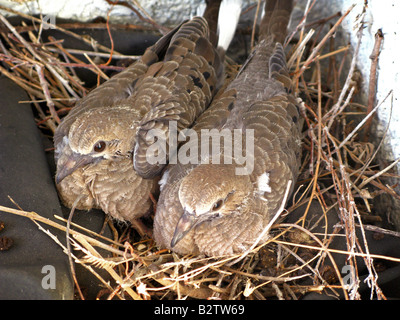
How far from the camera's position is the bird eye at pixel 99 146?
91.9 inches

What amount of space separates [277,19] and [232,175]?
51.8 inches

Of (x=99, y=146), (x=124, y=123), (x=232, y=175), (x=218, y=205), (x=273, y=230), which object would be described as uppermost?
(x=124, y=123)

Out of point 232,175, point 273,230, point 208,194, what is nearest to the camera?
point 208,194

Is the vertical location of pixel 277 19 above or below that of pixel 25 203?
above

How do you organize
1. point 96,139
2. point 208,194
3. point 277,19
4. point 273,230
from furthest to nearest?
point 277,19, point 273,230, point 96,139, point 208,194

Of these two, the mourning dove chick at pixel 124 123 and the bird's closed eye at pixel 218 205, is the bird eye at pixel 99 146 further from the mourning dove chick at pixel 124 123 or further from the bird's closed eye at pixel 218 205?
the bird's closed eye at pixel 218 205

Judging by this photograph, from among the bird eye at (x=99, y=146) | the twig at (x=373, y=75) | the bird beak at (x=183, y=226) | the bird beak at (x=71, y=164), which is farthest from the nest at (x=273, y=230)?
the bird eye at (x=99, y=146)

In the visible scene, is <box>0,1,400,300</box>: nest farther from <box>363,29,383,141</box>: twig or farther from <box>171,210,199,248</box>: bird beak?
<box>171,210,199,248</box>: bird beak

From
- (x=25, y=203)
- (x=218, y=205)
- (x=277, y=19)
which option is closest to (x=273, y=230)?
(x=218, y=205)

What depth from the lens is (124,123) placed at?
7.87ft

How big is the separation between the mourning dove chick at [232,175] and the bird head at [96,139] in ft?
0.93

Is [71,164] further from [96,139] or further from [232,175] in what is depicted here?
[232,175]
